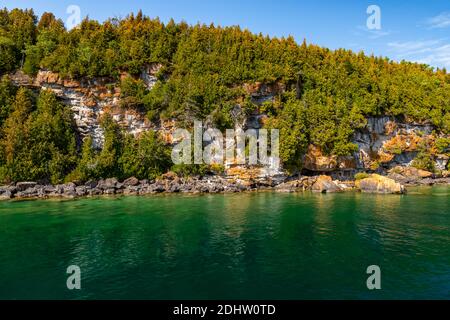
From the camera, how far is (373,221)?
90.3 ft

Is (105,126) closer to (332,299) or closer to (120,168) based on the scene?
(120,168)

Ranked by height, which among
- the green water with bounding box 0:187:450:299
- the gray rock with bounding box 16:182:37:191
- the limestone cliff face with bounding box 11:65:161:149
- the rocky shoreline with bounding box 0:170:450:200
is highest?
the limestone cliff face with bounding box 11:65:161:149

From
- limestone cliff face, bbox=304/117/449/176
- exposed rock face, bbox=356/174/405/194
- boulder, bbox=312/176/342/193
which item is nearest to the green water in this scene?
exposed rock face, bbox=356/174/405/194

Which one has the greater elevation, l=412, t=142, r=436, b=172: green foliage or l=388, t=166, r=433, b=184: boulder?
l=412, t=142, r=436, b=172: green foliage

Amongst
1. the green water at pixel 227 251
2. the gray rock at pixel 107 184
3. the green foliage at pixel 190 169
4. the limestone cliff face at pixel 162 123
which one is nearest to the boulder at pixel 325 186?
the limestone cliff face at pixel 162 123

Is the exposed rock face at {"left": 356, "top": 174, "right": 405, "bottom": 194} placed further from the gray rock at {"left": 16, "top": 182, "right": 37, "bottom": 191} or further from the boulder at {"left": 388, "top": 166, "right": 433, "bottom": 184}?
the gray rock at {"left": 16, "top": 182, "right": 37, "bottom": 191}

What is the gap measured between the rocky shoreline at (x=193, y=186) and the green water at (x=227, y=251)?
11.0 metres

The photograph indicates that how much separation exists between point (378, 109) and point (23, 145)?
61314mm

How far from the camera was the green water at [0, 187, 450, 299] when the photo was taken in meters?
14.8

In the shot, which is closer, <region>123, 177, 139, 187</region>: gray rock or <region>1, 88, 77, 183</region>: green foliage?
<region>1, 88, 77, 183</region>: green foliage

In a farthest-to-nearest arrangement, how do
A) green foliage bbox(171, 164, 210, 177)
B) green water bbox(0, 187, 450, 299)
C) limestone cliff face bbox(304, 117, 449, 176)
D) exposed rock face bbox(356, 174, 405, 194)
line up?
limestone cliff face bbox(304, 117, 449, 176), green foliage bbox(171, 164, 210, 177), exposed rock face bbox(356, 174, 405, 194), green water bbox(0, 187, 450, 299)

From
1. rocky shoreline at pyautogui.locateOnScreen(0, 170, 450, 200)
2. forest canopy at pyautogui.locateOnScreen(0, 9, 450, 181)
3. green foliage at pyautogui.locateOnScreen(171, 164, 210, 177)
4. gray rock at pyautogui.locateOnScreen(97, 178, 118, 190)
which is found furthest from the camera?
green foliage at pyautogui.locateOnScreen(171, 164, 210, 177)

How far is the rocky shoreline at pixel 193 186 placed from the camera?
45.5m
